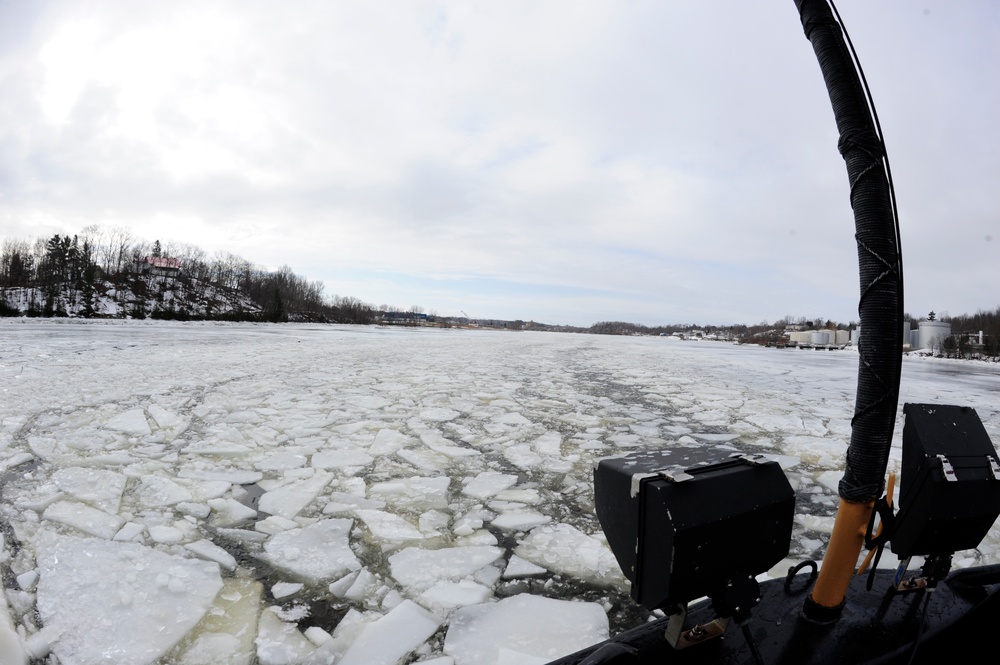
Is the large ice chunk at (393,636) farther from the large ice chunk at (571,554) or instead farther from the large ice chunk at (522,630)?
the large ice chunk at (571,554)

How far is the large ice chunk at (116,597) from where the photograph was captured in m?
1.45

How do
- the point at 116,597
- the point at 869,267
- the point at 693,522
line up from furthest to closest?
the point at 116,597
the point at 869,267
the point at 693,522

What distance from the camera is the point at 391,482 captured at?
290 cm

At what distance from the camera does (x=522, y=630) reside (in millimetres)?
1594

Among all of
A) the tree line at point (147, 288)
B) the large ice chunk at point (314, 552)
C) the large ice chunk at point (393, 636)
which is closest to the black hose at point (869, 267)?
the large ice chunk at point (393, 636)

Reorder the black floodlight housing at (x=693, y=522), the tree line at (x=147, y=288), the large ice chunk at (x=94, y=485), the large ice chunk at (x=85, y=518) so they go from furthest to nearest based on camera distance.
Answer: the tree line at (x=147, y=288) → the large ice chunk at (x=94, y=485) → the large ice chunk at (x=85, y=518) → the black floodlight housing at (x=693, y=522)

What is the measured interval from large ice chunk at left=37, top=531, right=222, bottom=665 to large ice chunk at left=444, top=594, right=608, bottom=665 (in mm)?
910

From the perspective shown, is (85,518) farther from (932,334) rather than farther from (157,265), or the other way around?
(157,265)

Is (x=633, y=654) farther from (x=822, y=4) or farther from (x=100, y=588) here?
(x=100, y=588)

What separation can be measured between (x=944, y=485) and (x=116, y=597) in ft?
8.34

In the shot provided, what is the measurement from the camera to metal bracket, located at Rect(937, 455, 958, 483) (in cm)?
110

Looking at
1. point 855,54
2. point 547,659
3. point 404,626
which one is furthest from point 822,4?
point 404,626

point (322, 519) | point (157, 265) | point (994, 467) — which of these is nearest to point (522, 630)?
point (322, 519)

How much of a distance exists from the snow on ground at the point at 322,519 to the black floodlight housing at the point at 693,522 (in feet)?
2.32
